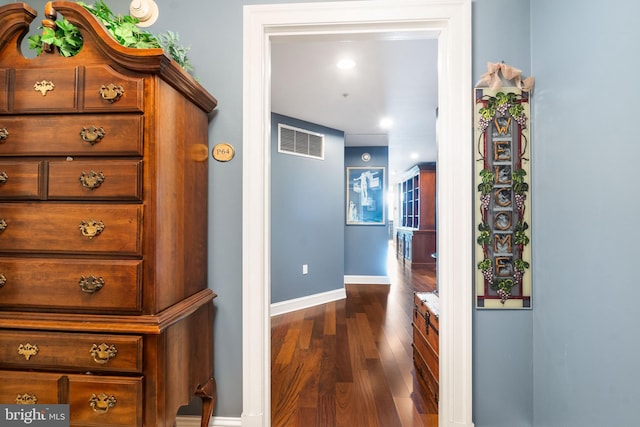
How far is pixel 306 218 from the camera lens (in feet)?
12.8

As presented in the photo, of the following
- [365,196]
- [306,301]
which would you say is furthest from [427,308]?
[365,196]

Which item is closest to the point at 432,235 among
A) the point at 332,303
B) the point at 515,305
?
the point at 332,303

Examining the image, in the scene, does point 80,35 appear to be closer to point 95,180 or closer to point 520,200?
point 95,180

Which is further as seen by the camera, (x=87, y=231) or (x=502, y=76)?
(x=502, y=76)

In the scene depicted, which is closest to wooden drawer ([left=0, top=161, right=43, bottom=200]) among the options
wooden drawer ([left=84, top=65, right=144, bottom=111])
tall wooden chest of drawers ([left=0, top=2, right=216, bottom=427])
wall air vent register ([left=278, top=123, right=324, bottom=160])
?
tall wooden chest of drawers ([left=0, top=2, right=216, bottom=427])

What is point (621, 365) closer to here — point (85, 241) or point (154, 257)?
point (154, 257)

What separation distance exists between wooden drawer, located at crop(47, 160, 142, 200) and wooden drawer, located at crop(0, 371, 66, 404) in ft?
2.07

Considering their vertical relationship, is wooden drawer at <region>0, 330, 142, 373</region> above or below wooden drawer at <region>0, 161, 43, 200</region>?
below

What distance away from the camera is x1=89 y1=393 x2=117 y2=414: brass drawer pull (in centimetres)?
100

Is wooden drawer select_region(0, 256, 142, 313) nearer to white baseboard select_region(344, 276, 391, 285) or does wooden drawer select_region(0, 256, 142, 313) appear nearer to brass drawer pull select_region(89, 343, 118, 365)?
brass drawer pull select_region(89, 343, 118, 365)

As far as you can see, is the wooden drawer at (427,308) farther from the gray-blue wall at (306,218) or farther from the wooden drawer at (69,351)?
the gray-blue wall at (306,218)

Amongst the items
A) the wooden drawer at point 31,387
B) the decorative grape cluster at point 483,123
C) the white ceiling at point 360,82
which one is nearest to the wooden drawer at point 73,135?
the wooden drawer at point 31,387

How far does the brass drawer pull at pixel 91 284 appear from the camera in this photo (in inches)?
40.4

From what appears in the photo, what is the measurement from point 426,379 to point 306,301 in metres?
2.12
